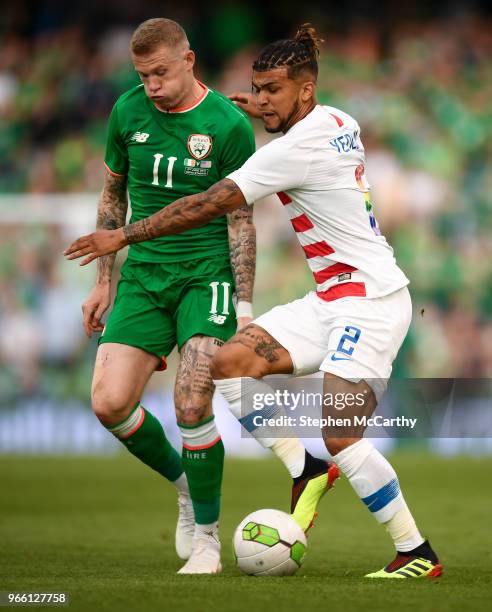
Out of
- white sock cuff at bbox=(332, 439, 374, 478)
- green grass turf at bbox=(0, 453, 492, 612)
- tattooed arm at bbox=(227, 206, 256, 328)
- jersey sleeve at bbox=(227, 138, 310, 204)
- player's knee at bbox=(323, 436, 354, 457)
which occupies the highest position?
jersey sleeve at bbox=(227, 138, 310, 204)

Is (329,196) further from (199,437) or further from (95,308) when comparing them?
(95,308)

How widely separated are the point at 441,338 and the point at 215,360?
9.48 meters

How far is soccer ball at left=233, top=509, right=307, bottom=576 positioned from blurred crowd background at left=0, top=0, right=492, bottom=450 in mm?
8882

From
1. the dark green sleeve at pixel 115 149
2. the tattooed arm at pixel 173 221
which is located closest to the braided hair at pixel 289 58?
the tattooed arm at pixel 173 221

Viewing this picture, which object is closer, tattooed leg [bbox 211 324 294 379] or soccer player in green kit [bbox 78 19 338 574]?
tattooed leg [bbox 211 324 294 379]

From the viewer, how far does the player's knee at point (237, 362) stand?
18.6ft

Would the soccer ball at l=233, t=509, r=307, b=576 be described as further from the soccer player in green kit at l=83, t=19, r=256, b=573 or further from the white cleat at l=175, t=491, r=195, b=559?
the white cleat at l=175, t=491, r=195, b=559

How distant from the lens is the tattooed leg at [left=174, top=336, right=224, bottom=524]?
6.16 metres

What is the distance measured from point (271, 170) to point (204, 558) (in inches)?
78.7

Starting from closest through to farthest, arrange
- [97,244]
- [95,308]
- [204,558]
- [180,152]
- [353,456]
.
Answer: [353,456], [97,244], [204,558], [180,152], [95,308]

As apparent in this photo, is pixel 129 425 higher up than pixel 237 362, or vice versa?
pixel 237 362

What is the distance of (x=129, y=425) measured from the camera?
6.47 meters

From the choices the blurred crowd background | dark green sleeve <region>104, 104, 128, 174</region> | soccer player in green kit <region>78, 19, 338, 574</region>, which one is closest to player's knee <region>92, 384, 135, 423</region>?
soccer player in green kit <region>78, 19, 338, 574</region>

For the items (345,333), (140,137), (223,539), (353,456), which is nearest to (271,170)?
(345,333)
